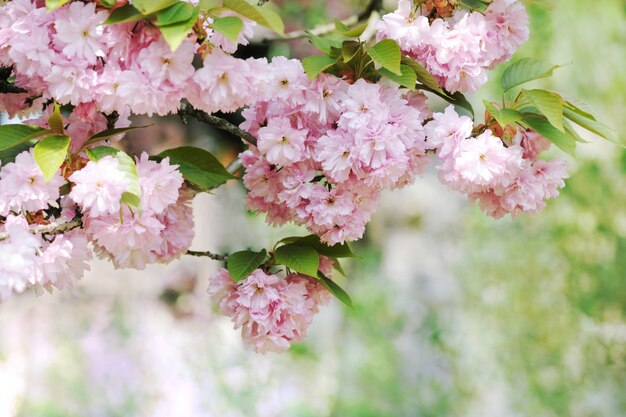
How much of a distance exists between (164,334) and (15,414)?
25.4 inches

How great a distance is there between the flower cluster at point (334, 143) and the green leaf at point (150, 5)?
5.5 inches

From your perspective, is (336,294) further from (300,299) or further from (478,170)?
(478,170)

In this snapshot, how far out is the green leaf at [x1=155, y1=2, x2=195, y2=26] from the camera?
2.53ft

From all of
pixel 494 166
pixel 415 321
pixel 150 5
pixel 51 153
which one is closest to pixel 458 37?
pixel 494 166

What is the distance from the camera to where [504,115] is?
0.93 meters

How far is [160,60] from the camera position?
80 cm

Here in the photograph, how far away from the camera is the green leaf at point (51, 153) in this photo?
81 centimetres

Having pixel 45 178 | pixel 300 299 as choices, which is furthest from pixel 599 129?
pixel 45 178

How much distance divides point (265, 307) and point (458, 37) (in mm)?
396

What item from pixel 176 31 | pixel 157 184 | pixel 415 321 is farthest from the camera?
pixel 415 321

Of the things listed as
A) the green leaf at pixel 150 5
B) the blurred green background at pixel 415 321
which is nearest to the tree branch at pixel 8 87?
the green leaf at pixel 150 5

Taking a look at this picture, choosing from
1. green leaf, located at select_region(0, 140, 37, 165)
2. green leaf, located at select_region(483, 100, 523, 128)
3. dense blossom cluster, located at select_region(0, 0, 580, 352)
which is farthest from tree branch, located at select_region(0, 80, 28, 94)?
green leaf, located at select_region(483, 100, 523, 128)

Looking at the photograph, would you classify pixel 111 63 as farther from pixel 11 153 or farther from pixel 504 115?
pixel 504 115

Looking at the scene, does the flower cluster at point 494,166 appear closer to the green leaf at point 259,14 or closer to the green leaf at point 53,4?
the green leaf at point 259,14
